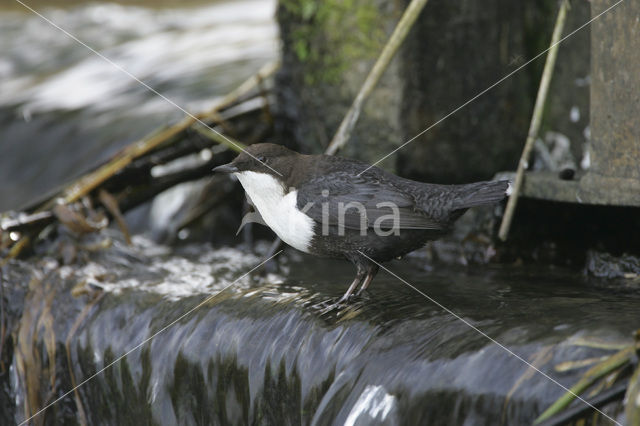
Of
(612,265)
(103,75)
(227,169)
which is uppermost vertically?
(103,75)

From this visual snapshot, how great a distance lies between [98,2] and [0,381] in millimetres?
8632

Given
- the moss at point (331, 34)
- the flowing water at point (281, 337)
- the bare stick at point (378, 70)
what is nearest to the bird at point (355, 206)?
the flowing water at point (281, 337)

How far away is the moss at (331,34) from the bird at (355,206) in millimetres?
1694

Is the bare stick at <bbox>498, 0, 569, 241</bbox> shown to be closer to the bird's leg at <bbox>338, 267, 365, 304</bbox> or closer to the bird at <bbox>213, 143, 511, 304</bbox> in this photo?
the bird at <bbox>213, 143, 511, 304</bbox>

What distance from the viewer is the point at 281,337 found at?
10.5 ft

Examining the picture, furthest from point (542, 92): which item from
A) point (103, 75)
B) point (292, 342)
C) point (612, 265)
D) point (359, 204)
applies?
point (103, 75)

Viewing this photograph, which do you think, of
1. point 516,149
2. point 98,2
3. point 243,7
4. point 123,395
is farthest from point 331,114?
point 98,2

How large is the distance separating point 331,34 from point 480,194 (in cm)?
222

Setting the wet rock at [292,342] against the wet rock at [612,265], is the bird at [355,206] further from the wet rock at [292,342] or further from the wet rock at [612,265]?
the wet rock at [612,265]

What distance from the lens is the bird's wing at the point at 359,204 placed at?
318cm

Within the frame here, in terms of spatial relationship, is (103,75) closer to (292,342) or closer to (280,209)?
(280,209)

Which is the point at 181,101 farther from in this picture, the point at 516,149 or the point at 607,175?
the point at 607,175

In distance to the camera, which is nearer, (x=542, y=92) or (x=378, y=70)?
(x=542, y=92)

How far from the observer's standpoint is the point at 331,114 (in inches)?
204
